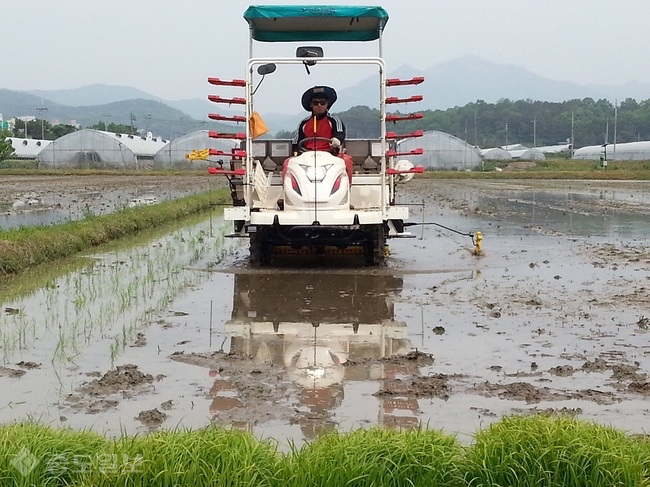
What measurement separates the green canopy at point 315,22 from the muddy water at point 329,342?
3.14 m

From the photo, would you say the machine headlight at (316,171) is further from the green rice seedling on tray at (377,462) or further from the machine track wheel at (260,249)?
the green rice seedling on tray at (377,462)

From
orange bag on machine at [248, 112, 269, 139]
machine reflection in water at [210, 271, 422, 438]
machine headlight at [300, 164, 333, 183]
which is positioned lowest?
machine reflection in water at [210, 271, 422, 438]

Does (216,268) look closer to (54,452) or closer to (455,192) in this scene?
(54,452)

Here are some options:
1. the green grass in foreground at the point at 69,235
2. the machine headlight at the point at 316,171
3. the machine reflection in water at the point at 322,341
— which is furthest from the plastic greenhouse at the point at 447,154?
the machine reflection in water at the point at 322,341

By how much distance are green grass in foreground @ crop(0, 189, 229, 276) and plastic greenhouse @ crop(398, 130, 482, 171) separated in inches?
1424

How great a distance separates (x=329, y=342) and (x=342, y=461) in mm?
3157

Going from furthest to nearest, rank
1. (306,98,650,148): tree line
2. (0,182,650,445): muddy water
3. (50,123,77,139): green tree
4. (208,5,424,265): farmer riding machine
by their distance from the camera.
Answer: (50,123,77,139): green tree → (306,98,650,148): tree line → (208,5,424,265): farmer riding machine → (0,182,650,445): muddy water

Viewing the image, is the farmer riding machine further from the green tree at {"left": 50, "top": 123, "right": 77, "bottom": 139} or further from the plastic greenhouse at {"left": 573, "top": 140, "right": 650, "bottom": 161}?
the green tree at {"left": 50, "top": 123, "right": 77, "bottom": 139}

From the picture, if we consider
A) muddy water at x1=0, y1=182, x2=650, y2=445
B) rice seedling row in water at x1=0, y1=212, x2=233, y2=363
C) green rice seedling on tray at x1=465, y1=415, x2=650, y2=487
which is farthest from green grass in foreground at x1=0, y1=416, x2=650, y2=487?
rice seedling row in water at x1=0, y1=212, x2=233, y2=363

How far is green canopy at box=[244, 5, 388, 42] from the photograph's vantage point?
33.7 feet

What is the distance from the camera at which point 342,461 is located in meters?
3.46

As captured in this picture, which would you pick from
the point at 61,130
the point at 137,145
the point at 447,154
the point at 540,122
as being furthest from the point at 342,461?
the point at 540,122

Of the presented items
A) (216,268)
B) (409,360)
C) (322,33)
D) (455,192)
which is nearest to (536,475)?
(409,360)

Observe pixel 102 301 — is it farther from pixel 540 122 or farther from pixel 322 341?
pixel 540 122
